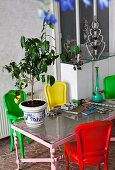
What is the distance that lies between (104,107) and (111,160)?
2.20ft

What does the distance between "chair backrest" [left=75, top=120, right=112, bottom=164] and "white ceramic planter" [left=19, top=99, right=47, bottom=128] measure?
0.46 metres

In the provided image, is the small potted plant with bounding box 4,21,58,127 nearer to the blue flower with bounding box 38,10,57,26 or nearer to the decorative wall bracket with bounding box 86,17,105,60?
the blue flower with bounding box 38,10,57,26

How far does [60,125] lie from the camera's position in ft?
7.82

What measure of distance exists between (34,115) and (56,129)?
24 centimetres

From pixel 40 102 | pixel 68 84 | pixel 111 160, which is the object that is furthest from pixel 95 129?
pixel 68 84

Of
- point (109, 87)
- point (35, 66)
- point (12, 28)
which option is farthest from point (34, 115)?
point (12, 28)

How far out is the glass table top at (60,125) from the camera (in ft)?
7.12

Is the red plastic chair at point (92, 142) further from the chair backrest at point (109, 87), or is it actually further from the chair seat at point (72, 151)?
the chair backrest at point (109, 87)

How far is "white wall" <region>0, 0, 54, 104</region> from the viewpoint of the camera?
11.1ft

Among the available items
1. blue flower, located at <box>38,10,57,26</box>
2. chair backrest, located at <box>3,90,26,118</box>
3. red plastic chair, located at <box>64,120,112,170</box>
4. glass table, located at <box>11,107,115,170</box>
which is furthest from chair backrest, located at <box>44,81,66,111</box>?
blue flower, located at <box>38,10,57,26</box>

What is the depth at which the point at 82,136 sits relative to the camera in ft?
6.70

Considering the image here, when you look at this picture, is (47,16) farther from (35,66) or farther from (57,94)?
(57,94)

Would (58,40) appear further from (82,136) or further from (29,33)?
(82,136)

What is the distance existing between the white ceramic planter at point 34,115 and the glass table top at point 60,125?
5 centimetres
